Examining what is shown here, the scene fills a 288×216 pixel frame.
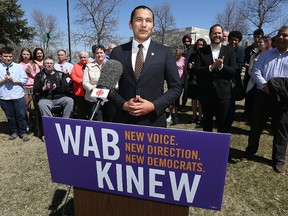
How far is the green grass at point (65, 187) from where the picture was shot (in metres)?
2.99

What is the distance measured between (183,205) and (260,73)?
2.93 meters

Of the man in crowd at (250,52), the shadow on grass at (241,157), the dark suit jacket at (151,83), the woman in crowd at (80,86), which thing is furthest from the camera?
the man in crowd at (250,52)

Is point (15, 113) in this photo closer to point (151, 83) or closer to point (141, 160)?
point (151, 83)

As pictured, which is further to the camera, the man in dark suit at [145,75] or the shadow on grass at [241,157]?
the shadow on grass at [241,157]

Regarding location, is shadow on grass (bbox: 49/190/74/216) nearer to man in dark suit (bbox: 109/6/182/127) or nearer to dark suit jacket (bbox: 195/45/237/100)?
man in dark suit (bbox: 109/6/182/127)

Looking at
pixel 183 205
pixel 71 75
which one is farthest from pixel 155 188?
pixel 71 75

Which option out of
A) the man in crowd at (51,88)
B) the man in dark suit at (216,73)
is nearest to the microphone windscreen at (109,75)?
the man in dark suit at (216,73)

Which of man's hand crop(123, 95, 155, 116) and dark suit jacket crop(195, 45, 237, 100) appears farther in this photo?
dark suit jacket crop(195, 45, 237, 100)

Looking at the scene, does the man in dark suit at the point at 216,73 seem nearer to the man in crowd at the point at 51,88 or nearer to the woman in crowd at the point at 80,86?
the woman in crowd at the point at 80,86

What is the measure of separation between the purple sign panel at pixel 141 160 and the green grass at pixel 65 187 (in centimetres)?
140

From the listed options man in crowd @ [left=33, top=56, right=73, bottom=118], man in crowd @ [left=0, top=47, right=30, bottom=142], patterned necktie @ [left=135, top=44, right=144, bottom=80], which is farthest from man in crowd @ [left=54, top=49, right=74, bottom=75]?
patterned necktie @ [left=135, top=44, right=144, bottom=80]

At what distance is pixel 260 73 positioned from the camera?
3.87 metres

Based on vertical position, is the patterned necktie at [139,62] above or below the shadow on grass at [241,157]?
above

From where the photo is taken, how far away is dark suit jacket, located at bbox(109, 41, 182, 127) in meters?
2.06
